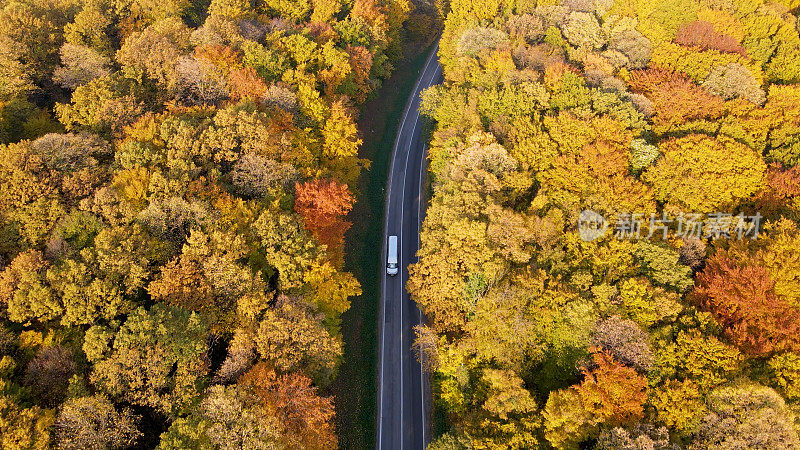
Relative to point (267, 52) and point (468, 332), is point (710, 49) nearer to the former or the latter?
point (468, 332)

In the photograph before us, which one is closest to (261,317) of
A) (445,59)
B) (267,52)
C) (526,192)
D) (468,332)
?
(468,332)

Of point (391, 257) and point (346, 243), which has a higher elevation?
point (391, 257)

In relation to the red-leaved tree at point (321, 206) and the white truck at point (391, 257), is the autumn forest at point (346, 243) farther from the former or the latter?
the white truck at point (391, 257)

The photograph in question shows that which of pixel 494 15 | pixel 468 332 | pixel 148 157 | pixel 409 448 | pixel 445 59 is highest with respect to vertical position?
pixel 494 15

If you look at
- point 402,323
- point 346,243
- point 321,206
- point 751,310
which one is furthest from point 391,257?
point 751,310

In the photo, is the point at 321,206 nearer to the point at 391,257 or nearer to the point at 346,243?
the point at 346,243

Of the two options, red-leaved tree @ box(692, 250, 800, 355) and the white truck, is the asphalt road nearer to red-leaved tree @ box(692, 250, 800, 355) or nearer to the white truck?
the white truck
